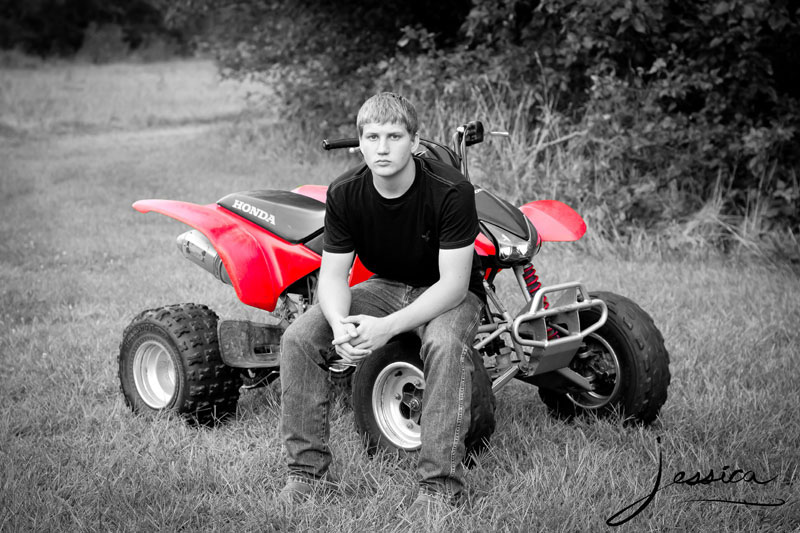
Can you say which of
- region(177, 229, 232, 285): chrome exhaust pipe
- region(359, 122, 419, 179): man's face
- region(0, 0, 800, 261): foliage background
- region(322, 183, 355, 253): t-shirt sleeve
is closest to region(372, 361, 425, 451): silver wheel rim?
region(322, 183, 355, 253): t-shirt sleeve

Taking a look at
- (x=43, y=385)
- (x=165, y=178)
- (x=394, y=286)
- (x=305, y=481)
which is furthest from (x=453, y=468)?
(x=165, y=178)

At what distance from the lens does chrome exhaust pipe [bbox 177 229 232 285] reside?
12.1 ft

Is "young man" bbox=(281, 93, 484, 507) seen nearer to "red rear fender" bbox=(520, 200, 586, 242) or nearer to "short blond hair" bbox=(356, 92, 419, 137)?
"short blond hair" bbox=(356, 92, 419, 137)

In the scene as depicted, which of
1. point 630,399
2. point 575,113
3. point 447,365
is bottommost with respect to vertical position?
point 630,399

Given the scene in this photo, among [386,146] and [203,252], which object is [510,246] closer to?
[386,146]

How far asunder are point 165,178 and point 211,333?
7.90 meters

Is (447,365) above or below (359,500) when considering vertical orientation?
above

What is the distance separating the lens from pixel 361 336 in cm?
281

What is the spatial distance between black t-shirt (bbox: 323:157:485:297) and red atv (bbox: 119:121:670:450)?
10.7 inches

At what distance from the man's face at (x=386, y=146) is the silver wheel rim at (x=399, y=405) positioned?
2.43ft

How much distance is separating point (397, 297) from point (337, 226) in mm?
361

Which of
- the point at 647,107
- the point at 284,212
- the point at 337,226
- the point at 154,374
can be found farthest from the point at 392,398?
the point at 647,107

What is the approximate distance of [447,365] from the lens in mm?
2734

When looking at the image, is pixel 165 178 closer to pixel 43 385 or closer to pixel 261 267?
pixel 43 385
